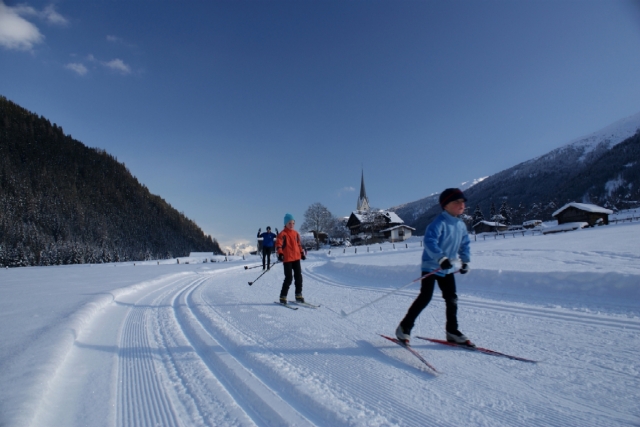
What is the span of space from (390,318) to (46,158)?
134935mm

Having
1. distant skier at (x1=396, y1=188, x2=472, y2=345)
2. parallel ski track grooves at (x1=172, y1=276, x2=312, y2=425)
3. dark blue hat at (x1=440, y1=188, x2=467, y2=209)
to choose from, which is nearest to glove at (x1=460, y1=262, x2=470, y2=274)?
distant skier at (x1=396, y1=188, x2=472, y2=345)

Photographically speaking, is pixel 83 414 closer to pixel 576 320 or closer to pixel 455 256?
pixel 455 256

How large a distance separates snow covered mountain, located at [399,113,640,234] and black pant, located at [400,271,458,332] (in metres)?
87.9

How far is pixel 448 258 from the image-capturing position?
3.39 meters

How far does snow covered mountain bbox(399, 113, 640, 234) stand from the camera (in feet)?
290

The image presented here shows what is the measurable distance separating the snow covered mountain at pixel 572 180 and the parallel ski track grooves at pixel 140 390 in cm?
8973

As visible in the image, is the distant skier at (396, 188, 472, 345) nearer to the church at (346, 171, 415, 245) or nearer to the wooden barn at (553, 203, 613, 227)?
the church at (346, 171, 415, 245)

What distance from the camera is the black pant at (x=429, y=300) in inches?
135

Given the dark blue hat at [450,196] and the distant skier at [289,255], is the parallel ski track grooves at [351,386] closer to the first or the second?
the dark blue hat at [450,196]

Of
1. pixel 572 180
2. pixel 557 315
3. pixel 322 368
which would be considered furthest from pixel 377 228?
pixel 572 180

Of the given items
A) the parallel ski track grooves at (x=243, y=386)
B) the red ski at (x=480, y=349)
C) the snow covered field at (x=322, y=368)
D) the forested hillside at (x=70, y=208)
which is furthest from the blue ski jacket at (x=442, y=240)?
the forested hillside at (x=70, y=208)

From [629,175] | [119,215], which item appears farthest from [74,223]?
[629,175]

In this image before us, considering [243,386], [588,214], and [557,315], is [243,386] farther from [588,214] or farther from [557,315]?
[588,214]

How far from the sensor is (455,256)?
3.59 metres
